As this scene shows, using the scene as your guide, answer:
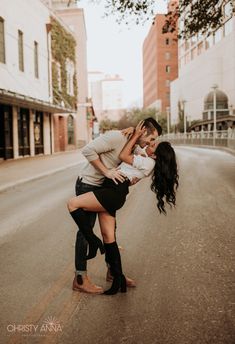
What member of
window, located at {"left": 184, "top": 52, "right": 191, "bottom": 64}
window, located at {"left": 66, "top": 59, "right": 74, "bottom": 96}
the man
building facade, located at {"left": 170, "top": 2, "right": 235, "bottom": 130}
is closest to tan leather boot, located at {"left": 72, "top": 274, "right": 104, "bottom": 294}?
the man

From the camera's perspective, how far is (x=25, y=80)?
29.9 metres

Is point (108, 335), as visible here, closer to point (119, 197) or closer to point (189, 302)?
point (189, 302)

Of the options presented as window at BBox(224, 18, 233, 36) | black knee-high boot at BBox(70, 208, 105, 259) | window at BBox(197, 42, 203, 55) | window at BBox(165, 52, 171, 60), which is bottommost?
black knee-high boot at BBox(70, 208, 105, 259)

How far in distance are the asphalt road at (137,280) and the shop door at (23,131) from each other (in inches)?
848

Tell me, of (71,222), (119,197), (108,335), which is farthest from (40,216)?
(108,335)

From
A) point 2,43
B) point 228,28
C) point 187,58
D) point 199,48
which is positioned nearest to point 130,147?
point 2,43

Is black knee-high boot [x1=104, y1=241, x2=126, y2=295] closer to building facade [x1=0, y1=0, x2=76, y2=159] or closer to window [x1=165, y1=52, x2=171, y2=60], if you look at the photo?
building facade [x1=0, y1=0, x2=76, y2=159]

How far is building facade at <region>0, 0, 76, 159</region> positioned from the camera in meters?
26.1

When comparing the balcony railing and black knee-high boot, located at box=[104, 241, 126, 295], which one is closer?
black knee-high boot, located at box=[104, 241, 126, 295]

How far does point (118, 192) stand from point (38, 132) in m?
30.8

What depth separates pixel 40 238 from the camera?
653 cm

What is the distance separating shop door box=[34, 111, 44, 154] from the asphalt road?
25.2 m

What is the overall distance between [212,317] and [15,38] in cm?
2737

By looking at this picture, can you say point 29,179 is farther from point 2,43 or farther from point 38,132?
point 38,132
